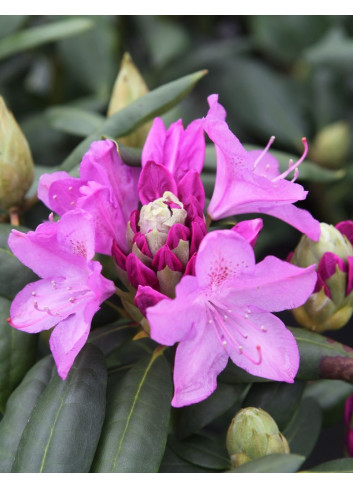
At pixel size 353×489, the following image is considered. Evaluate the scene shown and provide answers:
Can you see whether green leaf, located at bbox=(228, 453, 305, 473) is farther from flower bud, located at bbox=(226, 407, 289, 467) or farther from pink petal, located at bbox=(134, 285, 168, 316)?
pink petal, located at bbox=(134, 285, 168, 316)

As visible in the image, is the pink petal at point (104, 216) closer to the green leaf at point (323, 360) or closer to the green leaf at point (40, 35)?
the green leaf at point (323, 360)

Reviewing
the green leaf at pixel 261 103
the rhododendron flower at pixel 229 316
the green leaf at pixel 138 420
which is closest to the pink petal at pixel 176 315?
the rhododendron flower at pixel 229 316

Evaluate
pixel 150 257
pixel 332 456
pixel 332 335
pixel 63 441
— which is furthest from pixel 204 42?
pixel 63 441

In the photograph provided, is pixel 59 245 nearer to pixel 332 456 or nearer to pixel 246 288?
pixel 246 288

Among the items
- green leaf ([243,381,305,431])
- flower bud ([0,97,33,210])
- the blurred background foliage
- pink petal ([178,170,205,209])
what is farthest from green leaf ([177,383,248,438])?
the blurred background foliage

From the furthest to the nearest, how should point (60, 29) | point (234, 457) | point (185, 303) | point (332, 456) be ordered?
point (332, 456), point (60, 29), point (234, 457), point (185, 303)

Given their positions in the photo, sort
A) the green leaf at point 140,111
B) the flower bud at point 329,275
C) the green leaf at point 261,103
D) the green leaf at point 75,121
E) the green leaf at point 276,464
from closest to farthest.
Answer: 1. the green leaf at point 276,464
2. the flower bud at point 329,275
3. the green leaf at point 140,111
4. the green leaf at point 75,121
5. the green leaf at point 261,103
